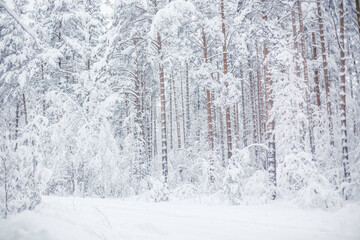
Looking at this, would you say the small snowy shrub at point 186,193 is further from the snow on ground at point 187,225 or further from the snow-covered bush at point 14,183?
the snow-covered bush at point 14,183

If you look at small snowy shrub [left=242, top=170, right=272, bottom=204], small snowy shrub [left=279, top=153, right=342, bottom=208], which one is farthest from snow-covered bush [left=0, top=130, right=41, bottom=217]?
small snowy shrub [left=279, top=153, right=342, bottom=208]

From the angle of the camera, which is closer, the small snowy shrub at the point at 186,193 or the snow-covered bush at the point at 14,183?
the snow-covered bush at the point at 14,183

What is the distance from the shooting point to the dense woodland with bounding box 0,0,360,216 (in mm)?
8890

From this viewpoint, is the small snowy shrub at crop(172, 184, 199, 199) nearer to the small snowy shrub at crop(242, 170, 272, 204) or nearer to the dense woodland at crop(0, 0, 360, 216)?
the dense woodland at crop(0, 0, 360, 216)

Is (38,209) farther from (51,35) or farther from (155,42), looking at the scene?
(51,35)

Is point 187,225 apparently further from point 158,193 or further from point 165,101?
point 165,101

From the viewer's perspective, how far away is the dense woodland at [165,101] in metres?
8.89

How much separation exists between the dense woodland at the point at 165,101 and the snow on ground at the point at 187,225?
137cm

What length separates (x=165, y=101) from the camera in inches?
548

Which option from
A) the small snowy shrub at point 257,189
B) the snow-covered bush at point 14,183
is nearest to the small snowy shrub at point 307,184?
the small snowy shrub at point 257,189

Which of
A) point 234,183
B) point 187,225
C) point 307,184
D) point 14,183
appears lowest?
point 187,225

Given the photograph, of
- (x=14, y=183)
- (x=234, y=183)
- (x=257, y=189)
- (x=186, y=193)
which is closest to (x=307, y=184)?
(x=257, y=189)

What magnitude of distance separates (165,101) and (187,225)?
8.74m

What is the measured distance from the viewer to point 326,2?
10.1m
